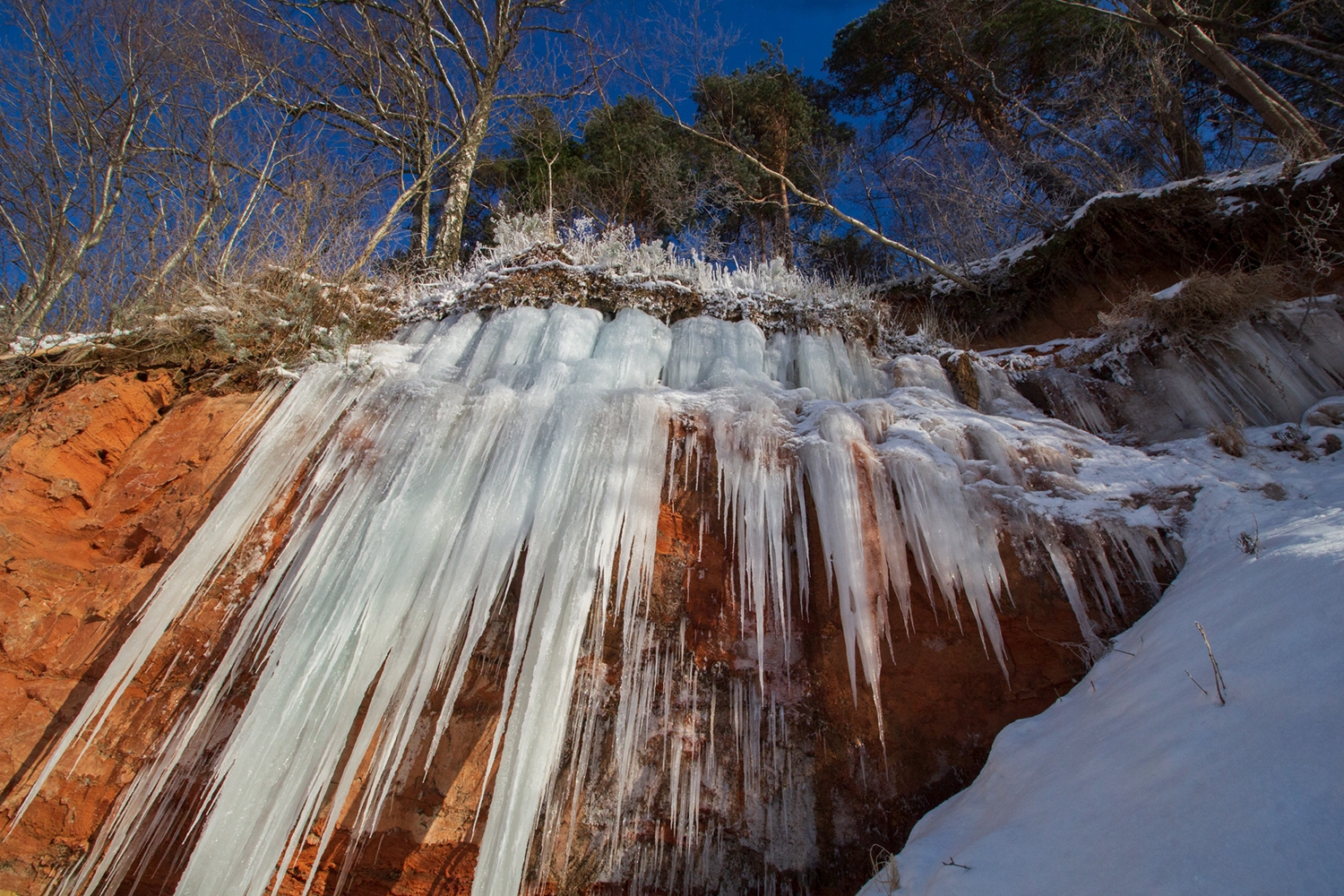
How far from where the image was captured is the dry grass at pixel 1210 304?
4961 mm

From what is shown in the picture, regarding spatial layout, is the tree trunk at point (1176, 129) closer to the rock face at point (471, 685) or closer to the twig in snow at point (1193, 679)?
the rock face at point (471, 685)

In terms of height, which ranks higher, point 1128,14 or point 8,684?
point 1128,14

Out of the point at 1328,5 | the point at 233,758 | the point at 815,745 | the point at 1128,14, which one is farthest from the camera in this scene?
Answer: the point at 1328,5

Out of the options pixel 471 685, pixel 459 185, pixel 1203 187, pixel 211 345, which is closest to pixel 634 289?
pixel 211 345

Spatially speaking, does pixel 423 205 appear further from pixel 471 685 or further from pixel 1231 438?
pixel 1231 438

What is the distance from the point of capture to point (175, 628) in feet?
10.4

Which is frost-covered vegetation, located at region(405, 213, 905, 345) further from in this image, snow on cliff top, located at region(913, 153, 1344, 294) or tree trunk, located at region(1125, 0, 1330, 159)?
tree trunk, located at region(1125, 0, 1330, 159)

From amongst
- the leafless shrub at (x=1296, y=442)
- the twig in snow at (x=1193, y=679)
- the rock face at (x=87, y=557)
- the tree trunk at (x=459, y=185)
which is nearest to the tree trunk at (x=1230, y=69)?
the leafless shrub at (x=1296, y=442)

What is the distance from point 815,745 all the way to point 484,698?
1.82 meters

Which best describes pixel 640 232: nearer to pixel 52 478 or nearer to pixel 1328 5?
pixel 52 478

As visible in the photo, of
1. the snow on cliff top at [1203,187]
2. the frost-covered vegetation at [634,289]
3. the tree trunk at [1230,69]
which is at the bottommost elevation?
the frost-covered vegetation at [634,289]

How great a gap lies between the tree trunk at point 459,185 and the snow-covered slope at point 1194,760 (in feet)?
24.9

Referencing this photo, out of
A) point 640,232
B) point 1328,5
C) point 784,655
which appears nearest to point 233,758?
point 784,655

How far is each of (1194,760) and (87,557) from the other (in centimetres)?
529
